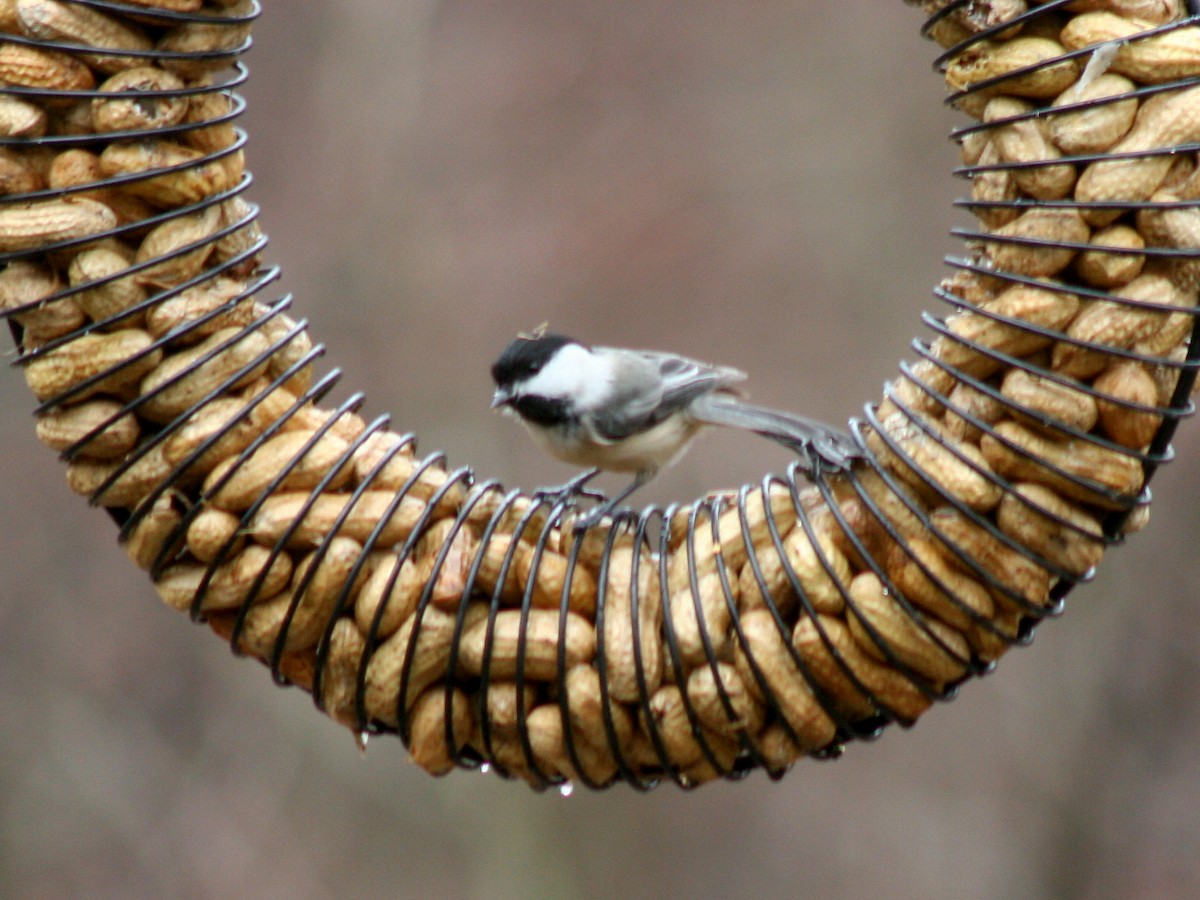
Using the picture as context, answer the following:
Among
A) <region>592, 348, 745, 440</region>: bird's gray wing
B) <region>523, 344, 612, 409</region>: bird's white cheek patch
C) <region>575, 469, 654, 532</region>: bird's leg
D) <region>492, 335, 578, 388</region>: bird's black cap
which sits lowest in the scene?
<region>575, 469, 654, 532</region>: bird's leg

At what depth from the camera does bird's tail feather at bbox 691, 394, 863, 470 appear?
1.41 m

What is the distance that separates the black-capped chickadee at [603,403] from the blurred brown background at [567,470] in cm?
98

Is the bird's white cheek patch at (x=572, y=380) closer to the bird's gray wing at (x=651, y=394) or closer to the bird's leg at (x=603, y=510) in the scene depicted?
the bird's gray wing at (x=651, y=394)

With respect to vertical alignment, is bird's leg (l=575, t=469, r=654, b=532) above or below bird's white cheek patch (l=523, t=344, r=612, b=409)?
below

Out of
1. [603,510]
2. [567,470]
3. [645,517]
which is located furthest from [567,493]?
[567,470]

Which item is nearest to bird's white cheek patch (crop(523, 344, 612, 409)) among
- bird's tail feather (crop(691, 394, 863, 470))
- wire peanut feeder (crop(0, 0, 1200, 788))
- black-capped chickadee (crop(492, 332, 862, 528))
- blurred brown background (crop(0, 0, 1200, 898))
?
black-capped chickadee (crop(492, 332, 862, 528))

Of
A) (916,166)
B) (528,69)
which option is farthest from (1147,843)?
(528,69)

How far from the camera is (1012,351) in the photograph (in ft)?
4.40

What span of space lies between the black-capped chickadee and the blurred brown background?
98 cm

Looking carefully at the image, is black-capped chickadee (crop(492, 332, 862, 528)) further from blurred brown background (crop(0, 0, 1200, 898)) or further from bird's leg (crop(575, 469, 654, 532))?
blurred brown background (crop(0, 0, 1200, 898))

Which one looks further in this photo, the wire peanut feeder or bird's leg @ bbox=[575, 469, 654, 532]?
bird's leg @ bbox=[575, 469, 654, 532]

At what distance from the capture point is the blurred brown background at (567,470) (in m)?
3.04

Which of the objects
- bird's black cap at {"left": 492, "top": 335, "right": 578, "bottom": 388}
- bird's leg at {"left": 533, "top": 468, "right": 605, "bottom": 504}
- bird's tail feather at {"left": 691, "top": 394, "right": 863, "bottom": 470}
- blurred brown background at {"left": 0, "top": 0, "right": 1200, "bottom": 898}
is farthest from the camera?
blurred brown background at {"left": 0, "top": 0, "right": 1200, "bottom": 898}

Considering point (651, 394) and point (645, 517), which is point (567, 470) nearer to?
point (651, 394)
